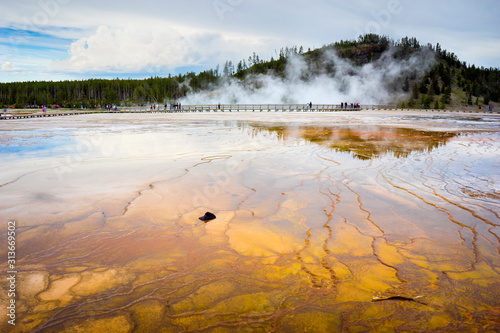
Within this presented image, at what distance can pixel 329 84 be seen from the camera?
126 metres

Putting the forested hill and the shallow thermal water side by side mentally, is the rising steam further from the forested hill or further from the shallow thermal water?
the shallow thermal water

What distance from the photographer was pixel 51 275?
297 centimetres

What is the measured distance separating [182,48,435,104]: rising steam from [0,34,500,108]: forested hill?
1.56 meters

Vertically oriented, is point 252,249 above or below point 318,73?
below

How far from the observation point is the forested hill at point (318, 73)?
10331cm

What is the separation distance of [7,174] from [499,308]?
27.5 ft

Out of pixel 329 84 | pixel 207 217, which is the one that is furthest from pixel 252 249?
pixel 329 84

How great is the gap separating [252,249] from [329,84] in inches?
5141

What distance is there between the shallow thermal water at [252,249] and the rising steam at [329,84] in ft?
349

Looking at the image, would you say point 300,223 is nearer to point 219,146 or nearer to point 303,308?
point 303,308

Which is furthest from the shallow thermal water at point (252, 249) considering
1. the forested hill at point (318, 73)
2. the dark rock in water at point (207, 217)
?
the forested hill at point (318, 73)

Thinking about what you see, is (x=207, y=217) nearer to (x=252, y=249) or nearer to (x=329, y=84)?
(x=252, y=249)

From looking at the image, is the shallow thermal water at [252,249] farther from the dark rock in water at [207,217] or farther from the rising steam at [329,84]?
the rising steam at [329,84]

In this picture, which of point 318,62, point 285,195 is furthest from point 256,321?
point 318,62
